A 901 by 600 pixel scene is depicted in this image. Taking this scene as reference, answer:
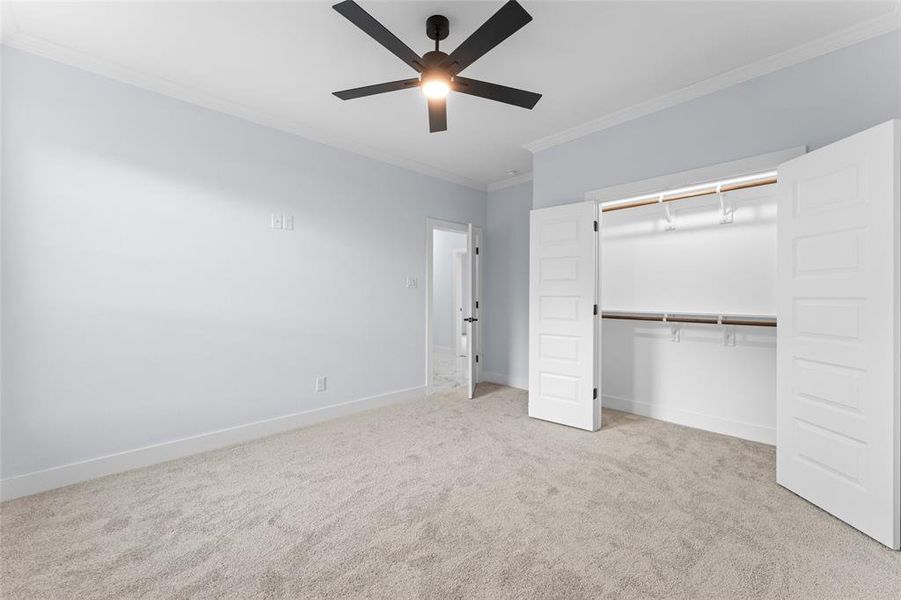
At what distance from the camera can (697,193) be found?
144 inches

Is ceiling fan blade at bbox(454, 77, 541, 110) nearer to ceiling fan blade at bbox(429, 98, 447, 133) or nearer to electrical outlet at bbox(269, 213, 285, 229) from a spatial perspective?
ceiling fan blade at bbox(429, 98, 447, 133)

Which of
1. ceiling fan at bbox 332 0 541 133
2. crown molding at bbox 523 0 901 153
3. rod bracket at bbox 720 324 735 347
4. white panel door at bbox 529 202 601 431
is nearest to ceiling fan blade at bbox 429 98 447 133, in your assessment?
ceiling fan at bbox 332 0 541 133

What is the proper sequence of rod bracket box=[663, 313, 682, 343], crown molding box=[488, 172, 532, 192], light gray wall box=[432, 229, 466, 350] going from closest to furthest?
→ rod bracket box=[663, 313, 682, 343] → crown molding box=[488, 172, 532, 192] → light gray wall box=[432, 229, 466, 350]

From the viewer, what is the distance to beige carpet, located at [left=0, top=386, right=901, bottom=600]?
169cm

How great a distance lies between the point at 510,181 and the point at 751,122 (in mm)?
2895

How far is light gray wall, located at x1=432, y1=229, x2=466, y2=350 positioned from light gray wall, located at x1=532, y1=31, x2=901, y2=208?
4.56 metres

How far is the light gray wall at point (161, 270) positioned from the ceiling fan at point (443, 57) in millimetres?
1629

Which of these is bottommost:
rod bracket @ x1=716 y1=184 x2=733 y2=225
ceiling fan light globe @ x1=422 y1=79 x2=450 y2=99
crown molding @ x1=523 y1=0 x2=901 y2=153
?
rod bracket @ x1=716 y1=184 x2=733 y2=225

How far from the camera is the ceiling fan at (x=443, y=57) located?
5.60 ft

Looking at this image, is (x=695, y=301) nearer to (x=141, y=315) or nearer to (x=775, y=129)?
(x=775, y=129)

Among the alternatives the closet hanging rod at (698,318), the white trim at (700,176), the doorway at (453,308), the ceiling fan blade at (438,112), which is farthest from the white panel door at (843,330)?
the doorway at (453,308)

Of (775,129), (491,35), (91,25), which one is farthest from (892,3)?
(91,25)

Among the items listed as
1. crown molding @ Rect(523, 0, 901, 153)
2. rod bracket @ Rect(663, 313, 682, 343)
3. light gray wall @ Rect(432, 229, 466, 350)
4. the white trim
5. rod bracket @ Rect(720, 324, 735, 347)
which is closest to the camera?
crown molding @ Rect(523, 0, 901, 153)

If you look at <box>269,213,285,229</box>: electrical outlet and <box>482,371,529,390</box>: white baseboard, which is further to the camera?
<box>482,371,529,390</box>: white baseboard
